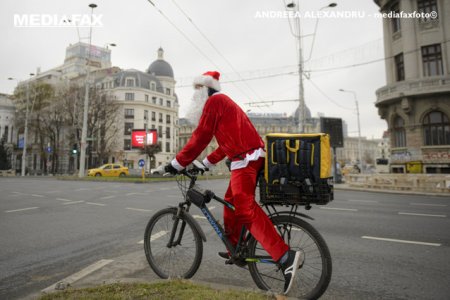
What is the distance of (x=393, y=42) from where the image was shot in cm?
2553

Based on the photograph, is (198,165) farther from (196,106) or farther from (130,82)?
(130,82)

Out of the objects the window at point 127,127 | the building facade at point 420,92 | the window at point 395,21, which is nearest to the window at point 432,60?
the building facade at point 420,92

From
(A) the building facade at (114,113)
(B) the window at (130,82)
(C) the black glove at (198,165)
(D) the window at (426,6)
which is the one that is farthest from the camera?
(B) the window at (130,82)

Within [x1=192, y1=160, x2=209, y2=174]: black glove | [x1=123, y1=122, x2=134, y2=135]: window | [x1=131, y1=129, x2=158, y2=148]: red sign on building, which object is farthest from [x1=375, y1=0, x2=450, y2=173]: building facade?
[x1=123, y1=122, x2=134, y2=135]: window

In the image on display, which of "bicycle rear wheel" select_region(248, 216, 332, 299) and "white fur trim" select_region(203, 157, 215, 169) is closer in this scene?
"bicycle rear wheel" select_region(248, 216, 332, 299)

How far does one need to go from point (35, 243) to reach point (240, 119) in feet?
13.2

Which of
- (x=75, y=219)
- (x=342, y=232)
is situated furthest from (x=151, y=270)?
(x=75, y=219)

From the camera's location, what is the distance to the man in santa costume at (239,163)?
2.54m

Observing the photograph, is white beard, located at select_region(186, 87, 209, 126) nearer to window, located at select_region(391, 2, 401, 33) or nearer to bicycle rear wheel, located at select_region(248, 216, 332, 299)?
bicycle rear wheel, located at select_region(248, 216, 332, 299)

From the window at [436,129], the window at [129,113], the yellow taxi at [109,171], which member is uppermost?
the window at [129,113]

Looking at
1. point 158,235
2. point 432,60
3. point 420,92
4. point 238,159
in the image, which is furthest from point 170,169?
point 432,60

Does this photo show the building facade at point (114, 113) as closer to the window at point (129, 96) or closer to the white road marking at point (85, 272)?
the window at point (129, 96)

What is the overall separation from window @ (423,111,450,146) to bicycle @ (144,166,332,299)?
24864 millimetres

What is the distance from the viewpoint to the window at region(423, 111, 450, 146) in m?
22.1
